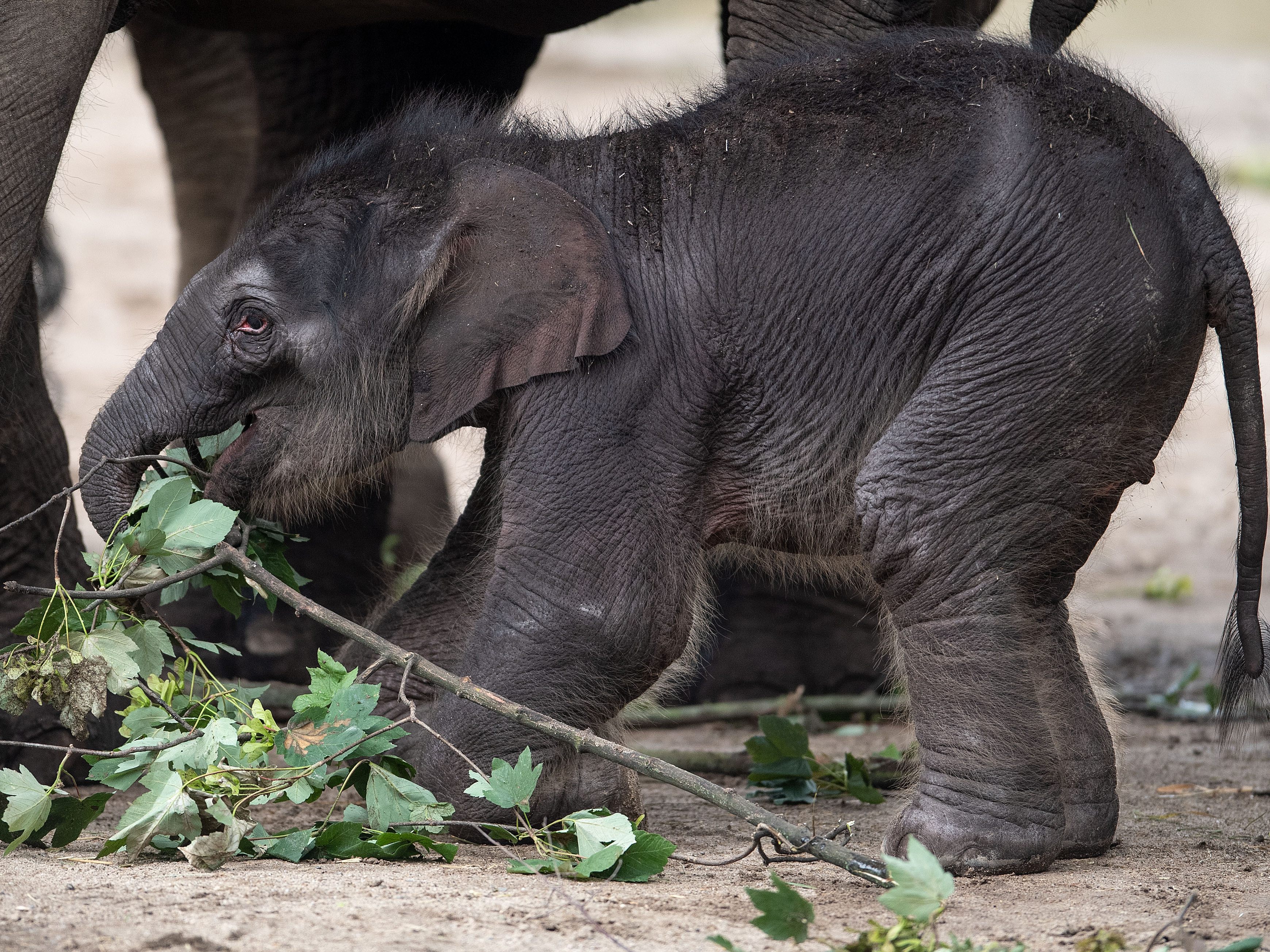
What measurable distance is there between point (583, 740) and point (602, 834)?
7.0 inches

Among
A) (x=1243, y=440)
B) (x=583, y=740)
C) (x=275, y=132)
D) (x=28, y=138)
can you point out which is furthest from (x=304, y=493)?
(x=275, y=132)

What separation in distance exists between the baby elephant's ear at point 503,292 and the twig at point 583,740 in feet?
1.97

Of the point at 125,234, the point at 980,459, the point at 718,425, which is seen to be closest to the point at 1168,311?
the point at 980,459

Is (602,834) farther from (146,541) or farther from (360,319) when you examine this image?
(360,319)

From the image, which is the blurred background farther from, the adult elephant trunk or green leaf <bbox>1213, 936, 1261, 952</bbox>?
green leaf <bbox>1213, 936, 1261, 952</bbox>

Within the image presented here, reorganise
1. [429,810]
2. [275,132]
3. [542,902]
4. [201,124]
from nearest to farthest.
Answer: [542,902] → [429,810] → [275,132] → [201,124]

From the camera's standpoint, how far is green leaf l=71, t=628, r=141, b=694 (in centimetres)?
312

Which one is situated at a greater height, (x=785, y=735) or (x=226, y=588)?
(x=226, y=588)

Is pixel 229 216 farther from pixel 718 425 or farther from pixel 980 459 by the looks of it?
pixel 980 459

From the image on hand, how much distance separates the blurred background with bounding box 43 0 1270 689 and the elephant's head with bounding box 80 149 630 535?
52 centimetres

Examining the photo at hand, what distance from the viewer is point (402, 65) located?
555 cm

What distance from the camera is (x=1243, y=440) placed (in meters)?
3.52

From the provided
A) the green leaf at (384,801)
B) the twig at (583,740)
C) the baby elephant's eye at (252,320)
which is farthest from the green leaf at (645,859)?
the baby elephant's eye at (252,320)

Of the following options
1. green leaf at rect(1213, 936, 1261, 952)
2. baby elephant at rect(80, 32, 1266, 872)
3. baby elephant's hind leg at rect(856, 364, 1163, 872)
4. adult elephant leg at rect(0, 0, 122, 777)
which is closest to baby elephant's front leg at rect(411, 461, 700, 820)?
baby elephant at rect(80, 32, 1266, 872)
